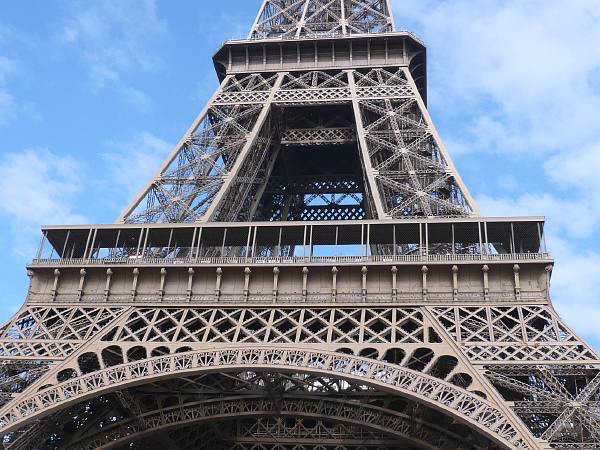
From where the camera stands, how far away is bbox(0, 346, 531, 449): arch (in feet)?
68.6

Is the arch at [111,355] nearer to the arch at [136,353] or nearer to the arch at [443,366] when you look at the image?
the arch at [136,353]

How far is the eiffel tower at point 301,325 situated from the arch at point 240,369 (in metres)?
0.05

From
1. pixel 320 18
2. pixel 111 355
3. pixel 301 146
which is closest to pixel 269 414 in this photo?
pixel 111 355

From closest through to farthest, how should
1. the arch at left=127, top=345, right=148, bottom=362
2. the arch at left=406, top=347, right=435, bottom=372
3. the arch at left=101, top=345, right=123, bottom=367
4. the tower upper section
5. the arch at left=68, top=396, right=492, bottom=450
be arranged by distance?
1. the arch at left=406, top=347, right=435, bottom=372
2. the arch at left=101, top=345, right=123, bottom=367
3. the arch at left=127, top=345, right=148, bottom=362
4. the arch at left=68, top=396, right=492, bottom=450
5. the tower upper section

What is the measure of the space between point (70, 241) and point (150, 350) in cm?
633

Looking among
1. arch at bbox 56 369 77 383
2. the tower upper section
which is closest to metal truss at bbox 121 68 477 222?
the tower upper section

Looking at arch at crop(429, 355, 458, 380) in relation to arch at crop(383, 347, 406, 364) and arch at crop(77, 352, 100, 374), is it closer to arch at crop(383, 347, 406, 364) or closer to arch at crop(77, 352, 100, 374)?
arch at crop(383, 347, 406, 364)

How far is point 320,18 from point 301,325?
21.6m

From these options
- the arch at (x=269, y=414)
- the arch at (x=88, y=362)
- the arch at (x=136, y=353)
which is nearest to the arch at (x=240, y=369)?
the arch at (x=88, y=362)

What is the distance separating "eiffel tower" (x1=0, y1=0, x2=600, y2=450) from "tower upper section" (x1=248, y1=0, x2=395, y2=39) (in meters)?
6.73

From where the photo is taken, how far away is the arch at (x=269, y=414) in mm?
24766

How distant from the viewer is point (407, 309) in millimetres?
24203

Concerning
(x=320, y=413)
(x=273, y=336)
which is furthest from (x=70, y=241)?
(x=320, y=413)

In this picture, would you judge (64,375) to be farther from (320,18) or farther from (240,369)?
(320,18)
